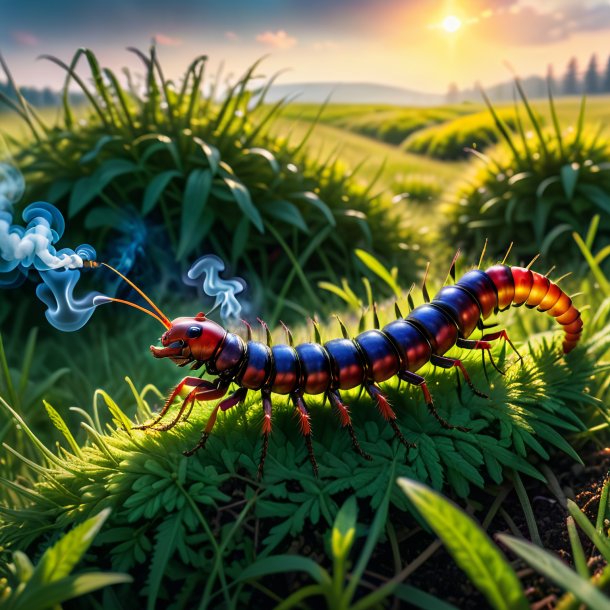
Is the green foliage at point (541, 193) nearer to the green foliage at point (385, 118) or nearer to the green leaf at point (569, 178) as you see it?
the green leaf at point (569, 178)

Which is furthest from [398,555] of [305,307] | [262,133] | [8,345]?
[262,133]

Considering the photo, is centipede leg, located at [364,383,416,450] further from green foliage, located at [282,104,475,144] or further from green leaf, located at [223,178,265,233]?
green foliage, located at [282,104,475,144]

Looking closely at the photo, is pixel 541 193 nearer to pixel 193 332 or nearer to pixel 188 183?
pixel 188 183

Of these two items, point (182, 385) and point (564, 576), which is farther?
point (182, 385)

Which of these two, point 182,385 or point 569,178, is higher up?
point 569,178

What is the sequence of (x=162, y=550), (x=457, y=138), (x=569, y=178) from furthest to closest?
(x=457, y=138) < (x=569, y=178) < (x=162, y=550)

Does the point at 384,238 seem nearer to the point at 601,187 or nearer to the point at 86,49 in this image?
the point at 601,187

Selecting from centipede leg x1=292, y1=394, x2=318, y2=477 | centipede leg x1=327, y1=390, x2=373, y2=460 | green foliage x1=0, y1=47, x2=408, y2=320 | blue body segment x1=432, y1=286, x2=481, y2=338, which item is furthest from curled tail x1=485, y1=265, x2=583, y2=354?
green foliage x1=0, y1=47, x2=408, y2=320

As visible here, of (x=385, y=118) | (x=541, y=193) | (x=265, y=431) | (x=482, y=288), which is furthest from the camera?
(x=385, y=118)

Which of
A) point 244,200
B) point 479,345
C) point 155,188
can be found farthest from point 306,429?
point 155,188
